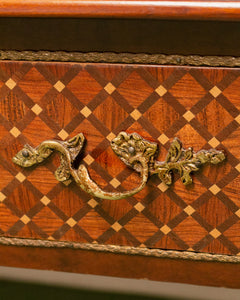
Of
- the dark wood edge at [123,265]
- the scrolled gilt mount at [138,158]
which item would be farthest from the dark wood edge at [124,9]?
the dark wood edge at [123,265]

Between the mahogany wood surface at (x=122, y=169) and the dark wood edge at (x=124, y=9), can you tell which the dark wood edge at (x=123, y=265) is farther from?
the dark wood edge at (x=124, y=9)

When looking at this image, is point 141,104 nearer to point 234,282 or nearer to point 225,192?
point 225,192

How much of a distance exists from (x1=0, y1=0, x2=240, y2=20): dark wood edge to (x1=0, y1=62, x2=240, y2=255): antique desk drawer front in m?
0.08

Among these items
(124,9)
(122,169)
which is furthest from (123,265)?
(124,9)

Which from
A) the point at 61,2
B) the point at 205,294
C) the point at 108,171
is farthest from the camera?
the point at 205,294

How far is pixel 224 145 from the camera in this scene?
56cm

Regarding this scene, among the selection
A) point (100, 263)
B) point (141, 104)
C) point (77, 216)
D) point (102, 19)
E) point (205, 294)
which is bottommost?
point (205, 294)

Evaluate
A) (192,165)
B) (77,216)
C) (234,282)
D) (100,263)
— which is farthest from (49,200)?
(234,282)

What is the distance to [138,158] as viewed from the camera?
1.84ft

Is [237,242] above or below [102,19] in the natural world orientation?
below

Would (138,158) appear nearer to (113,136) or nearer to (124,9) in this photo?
(113,136)

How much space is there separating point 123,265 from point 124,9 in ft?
1.55

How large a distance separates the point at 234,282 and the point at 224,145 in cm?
28

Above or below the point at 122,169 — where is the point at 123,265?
below
